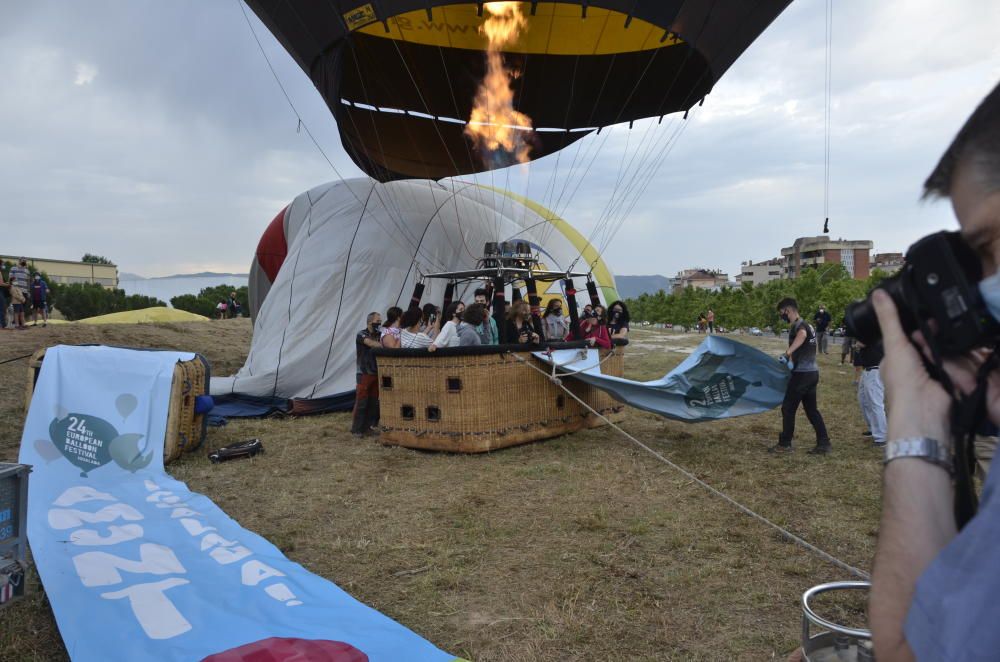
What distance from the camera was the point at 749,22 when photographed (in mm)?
6844

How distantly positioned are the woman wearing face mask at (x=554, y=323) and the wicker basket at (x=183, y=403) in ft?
14.6

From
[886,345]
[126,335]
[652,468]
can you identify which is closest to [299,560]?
[652,468]

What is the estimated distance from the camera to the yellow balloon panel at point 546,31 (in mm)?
7992

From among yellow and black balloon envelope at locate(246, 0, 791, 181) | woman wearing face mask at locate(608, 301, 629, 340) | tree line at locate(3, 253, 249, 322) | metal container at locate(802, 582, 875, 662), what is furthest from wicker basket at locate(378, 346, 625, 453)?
tree line at locate(3, 253, 249, 322)

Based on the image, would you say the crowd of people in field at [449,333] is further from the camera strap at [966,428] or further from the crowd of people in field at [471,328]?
the camera strap at [966,428]

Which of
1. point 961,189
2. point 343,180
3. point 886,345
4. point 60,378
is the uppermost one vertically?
point 343,180

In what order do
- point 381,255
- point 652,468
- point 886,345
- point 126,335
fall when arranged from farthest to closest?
point 126,335, point 381,255, point 652,468, point 886,345

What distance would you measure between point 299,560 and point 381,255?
268 inches

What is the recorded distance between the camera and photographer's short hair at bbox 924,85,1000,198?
0.74 meters

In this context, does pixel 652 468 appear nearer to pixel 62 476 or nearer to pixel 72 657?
pixel 72 657

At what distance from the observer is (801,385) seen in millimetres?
6016

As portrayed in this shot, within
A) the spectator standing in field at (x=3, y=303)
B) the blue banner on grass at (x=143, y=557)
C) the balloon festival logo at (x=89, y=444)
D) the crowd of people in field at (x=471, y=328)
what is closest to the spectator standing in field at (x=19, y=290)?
the spectator standing in field at (x=3, y=303)

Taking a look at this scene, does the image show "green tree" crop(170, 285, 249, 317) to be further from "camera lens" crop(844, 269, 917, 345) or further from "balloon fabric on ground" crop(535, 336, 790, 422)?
"camera lens" crop(844, 269, 917, 345)

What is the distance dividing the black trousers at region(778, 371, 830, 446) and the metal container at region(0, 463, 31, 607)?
18.9 ft
